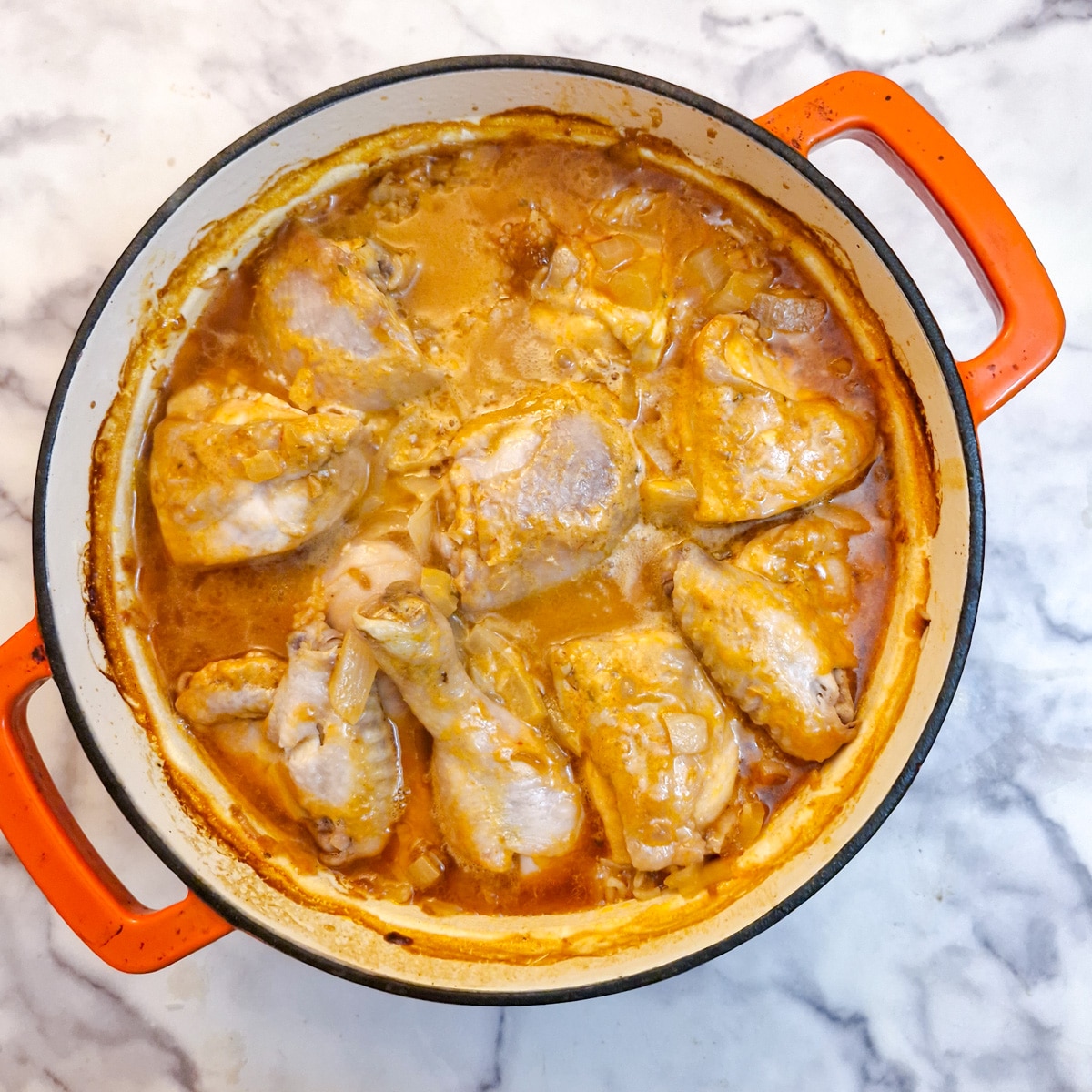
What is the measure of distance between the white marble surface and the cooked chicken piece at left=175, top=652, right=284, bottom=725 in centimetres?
41

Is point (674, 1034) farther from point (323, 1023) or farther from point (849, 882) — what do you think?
point (323, 1023)

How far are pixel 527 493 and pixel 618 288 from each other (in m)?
0.45

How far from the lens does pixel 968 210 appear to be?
1617 millimetres

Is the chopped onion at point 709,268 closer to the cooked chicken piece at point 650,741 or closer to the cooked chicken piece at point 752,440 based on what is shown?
the cooked chicken piece at point 752,440

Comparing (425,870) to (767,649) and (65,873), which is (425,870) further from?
(767,649)

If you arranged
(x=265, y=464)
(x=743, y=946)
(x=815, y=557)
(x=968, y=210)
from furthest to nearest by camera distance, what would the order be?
(x=743, y=946)
(x=815, y=557)
(x=265, y=464)
(x=968, y=210)

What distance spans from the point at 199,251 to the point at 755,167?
1106 millimetres

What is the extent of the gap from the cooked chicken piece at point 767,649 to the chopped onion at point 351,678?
1.97ft

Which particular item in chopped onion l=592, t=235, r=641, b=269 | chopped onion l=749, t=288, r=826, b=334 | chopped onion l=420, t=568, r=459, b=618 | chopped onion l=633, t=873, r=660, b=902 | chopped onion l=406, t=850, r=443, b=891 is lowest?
chopped onion l=633, t=873, r=660, b=902

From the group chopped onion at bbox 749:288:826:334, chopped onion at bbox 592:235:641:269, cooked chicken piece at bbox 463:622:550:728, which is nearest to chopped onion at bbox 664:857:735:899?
cooked chicken piece at bbox 463:622:550:728

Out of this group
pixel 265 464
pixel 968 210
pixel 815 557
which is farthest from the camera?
pixel 815 557

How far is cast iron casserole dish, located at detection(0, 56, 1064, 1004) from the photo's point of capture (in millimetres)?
1604

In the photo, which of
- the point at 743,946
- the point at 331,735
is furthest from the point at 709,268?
the point at 743,946

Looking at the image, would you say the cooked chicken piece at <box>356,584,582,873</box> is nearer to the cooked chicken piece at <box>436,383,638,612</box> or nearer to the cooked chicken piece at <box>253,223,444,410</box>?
the cooked chicken piece at <box>436,383,638,612</box>
